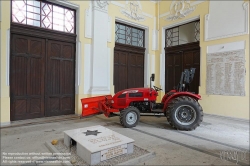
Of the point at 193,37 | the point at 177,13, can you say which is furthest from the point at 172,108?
the point at 177,13

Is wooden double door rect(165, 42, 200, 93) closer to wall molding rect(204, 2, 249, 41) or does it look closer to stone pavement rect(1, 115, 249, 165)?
wall molding rect(204, 2, 249, 41)

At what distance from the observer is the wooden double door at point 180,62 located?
637cm

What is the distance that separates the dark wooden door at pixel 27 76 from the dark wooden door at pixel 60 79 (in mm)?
209

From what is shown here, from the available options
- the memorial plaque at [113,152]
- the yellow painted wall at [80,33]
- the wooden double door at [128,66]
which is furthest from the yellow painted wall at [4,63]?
the wooden double door at [128,66]

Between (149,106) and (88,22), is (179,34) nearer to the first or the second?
(88,22)

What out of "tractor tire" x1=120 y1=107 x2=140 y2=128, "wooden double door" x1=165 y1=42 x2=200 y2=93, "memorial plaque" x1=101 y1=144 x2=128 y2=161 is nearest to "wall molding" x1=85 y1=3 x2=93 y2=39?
"tractor tire" x1=120 y1=107 x2=140 y2=128

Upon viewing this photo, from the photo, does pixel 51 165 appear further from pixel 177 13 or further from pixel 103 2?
pixel 177 13

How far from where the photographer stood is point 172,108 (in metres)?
3.81

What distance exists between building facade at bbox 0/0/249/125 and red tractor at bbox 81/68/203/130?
1567 mm

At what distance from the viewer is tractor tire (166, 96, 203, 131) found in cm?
381

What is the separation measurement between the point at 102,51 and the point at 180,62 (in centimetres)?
339

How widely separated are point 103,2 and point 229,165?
598 cm

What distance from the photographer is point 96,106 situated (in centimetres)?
434

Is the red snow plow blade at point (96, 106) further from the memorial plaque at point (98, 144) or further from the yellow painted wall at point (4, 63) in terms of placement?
the yellow painted wall at point (4, 63)
